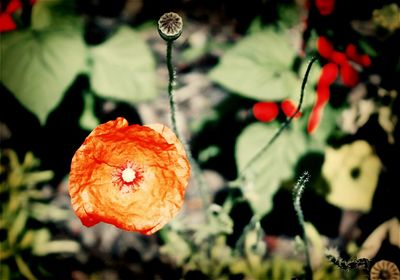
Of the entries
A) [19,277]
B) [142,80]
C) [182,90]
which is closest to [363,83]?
[182,90]

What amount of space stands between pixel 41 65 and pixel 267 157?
95 cm

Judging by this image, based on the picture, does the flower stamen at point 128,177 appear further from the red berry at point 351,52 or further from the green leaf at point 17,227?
the red berry at point 351,52

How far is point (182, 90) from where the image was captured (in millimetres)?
2223

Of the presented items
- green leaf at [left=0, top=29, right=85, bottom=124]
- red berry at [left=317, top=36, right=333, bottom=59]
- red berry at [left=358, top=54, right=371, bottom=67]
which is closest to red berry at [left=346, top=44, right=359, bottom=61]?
red berry at [left=358, top=54, right=371, bottom=67]

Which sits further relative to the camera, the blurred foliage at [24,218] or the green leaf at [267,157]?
the blurred foliage at [24,218]

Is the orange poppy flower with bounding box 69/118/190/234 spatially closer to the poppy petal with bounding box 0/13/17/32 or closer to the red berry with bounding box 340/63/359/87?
the poppy petal with bounding box 0/13/17/32

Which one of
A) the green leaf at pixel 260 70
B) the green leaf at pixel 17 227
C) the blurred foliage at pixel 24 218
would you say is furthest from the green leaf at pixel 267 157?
the green leaf at pixel 17 227

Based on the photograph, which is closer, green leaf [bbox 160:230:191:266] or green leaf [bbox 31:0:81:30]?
green leaf [bbox 31:0:81:30]

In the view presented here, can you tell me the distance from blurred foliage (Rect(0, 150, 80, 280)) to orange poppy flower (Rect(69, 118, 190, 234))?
0.81 metres

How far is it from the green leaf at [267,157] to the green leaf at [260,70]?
156 mm

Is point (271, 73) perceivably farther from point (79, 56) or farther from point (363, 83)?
point (363, 83)

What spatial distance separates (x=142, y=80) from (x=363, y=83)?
4.15ft

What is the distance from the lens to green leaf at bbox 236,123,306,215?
1.42 m

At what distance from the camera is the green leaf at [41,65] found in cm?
134
